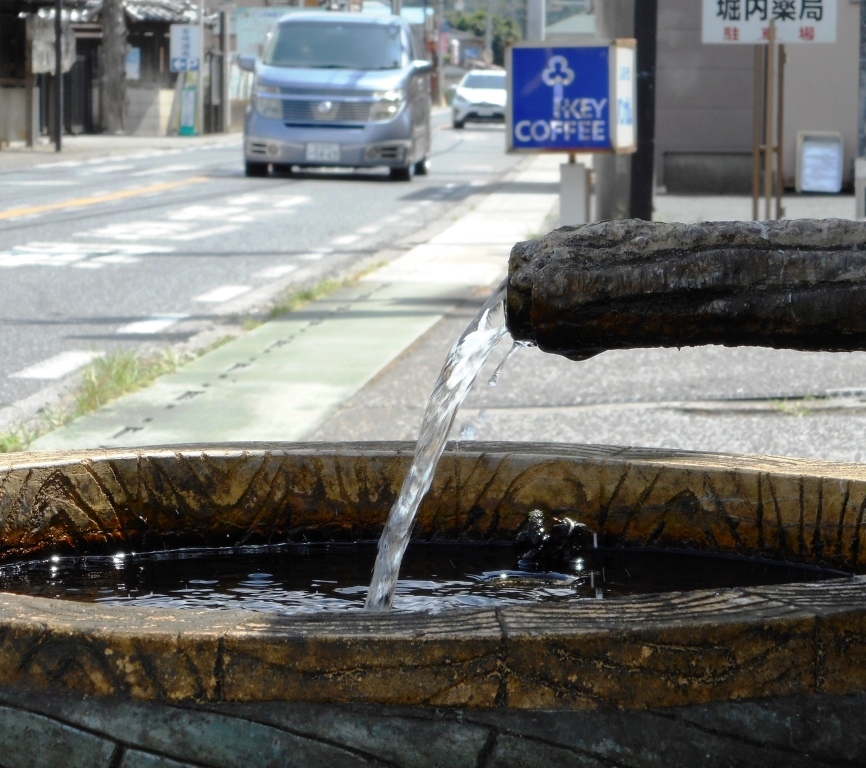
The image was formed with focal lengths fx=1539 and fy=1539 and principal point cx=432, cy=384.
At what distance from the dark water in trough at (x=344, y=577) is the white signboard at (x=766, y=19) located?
424 inches

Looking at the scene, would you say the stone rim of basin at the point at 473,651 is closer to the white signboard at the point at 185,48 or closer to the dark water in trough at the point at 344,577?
the dark water in trough at the point at 344,577

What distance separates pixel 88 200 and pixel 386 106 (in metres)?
4.99

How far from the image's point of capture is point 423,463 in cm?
274

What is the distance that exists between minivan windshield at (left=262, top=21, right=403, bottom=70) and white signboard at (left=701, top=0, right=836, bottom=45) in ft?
31.3

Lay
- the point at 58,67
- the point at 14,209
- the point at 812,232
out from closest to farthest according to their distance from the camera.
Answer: the point at 812,232 → the point at 14,209 → the point at 58,67

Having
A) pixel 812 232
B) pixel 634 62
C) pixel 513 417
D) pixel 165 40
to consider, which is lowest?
pixel 513 417

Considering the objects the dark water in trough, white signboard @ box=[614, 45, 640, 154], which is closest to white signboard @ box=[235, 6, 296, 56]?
white signboard @ box=[614, 45, 640, 154]

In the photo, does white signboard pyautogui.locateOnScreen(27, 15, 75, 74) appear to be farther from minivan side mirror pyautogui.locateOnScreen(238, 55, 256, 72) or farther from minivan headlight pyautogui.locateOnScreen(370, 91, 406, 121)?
minivan headlight pyautogui.locateOnScreen(370, 91, 406, 121)

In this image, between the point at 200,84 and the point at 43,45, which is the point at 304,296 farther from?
the point at 200,84

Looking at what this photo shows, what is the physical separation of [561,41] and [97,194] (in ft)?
30.3

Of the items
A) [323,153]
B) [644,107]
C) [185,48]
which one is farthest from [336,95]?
[185,48]

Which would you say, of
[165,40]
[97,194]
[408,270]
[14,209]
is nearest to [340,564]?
[408,270]

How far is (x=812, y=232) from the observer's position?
1.86 meters

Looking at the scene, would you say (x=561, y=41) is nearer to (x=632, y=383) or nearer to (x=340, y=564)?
(x=632, y=383)
